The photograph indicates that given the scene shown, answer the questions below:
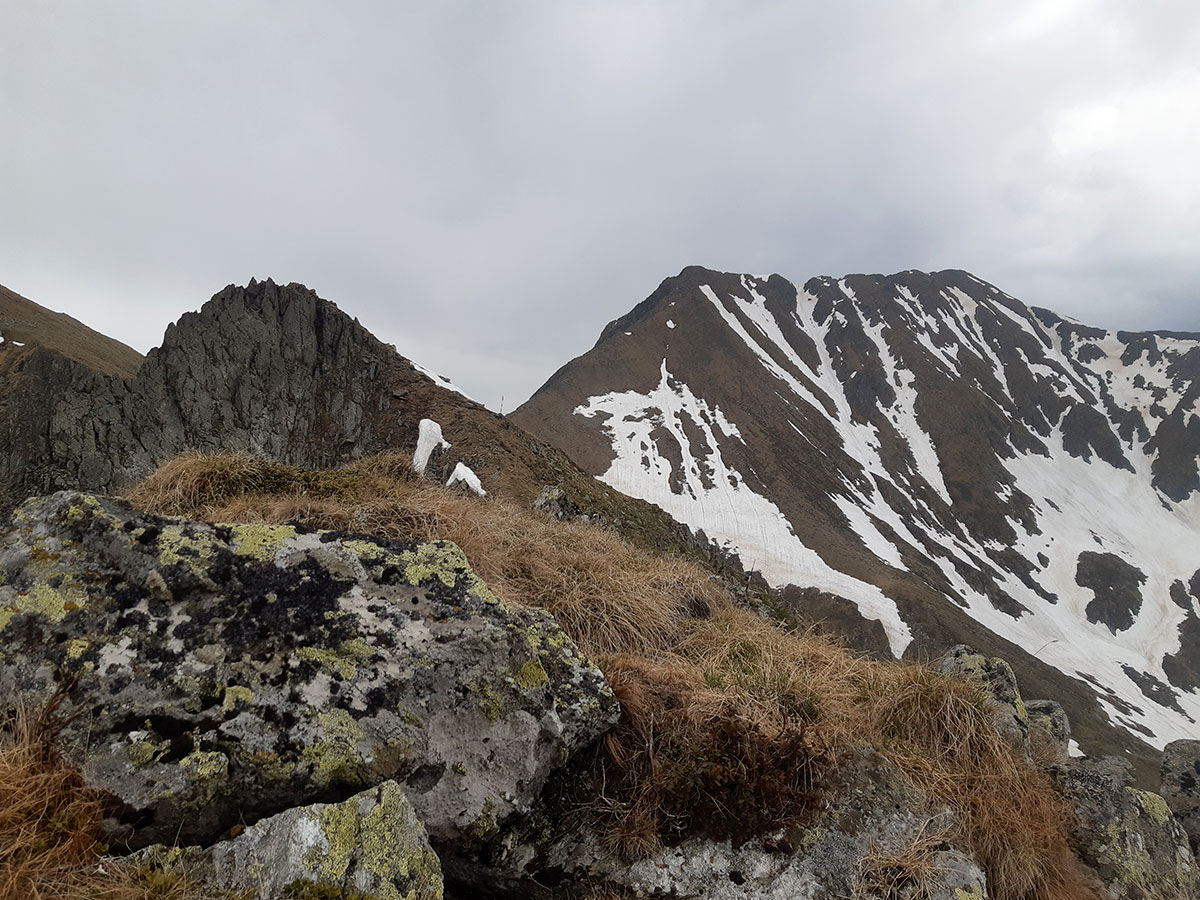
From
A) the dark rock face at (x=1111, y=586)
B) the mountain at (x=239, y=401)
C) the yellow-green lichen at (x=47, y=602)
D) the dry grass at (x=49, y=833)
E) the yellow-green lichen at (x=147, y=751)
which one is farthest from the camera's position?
the dark rock face at (x=1111, y=586)

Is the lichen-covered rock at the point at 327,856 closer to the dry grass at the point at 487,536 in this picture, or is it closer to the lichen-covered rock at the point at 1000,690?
the dry grass at the point at 487,536

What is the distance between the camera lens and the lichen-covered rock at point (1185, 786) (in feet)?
21.5

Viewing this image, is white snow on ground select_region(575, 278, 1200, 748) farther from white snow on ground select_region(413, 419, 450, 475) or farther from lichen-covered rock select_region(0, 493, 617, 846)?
lichen-covered rock select_region(0, 493, 617, 846)

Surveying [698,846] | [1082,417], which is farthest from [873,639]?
[1082,417]

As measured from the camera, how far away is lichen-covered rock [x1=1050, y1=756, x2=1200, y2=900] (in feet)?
13.6

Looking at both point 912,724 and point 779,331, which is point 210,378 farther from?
point 779,331

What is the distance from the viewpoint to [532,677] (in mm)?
3352

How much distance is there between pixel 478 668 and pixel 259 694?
43.8 inches

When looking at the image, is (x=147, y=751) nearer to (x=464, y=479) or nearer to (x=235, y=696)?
(x=235, y=696)

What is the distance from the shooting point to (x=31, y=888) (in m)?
1.83

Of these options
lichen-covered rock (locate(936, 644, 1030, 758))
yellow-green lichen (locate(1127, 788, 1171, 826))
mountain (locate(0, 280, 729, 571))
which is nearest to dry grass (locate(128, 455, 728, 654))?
lichen-covered rock (locate(936, 644, 1030, 758))

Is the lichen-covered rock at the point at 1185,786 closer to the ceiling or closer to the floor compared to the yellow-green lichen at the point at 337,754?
closer to the ceiling

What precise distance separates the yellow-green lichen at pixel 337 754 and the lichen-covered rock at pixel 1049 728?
613 centimetres

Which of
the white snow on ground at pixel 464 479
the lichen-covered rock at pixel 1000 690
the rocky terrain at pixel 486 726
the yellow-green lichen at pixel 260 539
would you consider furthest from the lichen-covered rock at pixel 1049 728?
the white snow on ground at pixel 464 479
